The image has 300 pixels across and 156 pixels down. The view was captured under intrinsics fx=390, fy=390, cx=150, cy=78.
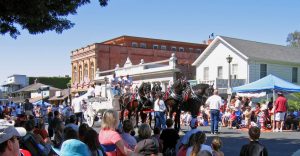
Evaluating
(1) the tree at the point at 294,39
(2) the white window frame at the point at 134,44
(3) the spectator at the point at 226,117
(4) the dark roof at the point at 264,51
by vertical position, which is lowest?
(3) the spectator at the point at 226,117

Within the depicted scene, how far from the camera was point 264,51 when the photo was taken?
131ft

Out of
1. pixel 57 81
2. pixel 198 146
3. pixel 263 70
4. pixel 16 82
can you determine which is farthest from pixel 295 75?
pixel 16 82

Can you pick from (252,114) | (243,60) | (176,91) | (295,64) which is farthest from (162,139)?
(295,64)

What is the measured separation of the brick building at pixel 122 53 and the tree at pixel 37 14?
1654 inches

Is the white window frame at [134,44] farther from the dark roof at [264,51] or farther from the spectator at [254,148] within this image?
the spectator at [254,148]

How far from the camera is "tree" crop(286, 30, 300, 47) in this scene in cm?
6644

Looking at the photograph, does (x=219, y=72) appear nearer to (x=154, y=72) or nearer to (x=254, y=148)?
(x=154, y=72)

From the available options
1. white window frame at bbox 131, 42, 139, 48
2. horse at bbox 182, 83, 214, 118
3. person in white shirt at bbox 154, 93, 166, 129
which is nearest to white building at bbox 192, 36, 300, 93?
white window frame at bbox 131, 42, 139, 48

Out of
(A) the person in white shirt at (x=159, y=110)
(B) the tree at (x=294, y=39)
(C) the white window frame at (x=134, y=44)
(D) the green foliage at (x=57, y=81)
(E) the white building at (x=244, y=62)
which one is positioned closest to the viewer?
(A) the person in white shirt at (x=159, y=110)

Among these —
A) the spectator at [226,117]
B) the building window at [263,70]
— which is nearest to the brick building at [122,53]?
the building window at [263,70]

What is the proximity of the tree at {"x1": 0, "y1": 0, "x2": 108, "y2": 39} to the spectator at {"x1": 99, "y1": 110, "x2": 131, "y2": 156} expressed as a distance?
13.9 feet

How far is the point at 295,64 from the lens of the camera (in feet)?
132

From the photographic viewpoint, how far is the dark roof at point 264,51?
37906 millimetres

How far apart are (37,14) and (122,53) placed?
47.4m
